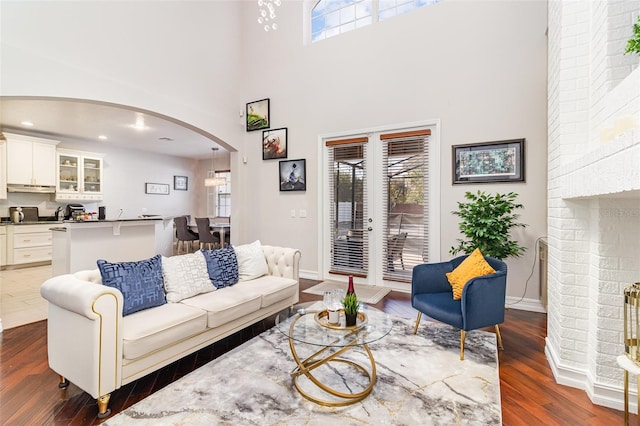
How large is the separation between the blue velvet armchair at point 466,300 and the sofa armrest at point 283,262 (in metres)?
1.26

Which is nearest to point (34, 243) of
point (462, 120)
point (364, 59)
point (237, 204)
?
point (237, 204)

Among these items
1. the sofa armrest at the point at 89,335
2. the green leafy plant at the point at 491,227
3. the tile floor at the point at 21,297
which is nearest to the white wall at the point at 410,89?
the green leafy plant at the point at 491,227

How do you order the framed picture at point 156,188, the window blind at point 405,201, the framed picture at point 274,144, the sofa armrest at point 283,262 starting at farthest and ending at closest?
the framed picture at point 156,188, the framed picture at point 274,144, the window blind at point 405,201, the sofa armrest at point 283,262

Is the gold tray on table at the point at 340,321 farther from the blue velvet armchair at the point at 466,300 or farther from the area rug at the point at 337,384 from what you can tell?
the blue velvet armchair at the point at 466,300

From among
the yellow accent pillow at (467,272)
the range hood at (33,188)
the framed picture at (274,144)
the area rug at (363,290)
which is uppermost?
the framed picture at (274,144)

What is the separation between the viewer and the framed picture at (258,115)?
535 centimetres

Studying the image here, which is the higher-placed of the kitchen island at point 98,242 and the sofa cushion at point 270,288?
the kitchen island at point 98,242

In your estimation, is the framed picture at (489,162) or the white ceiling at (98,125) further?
the white ceiling at (98,125)

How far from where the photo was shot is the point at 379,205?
14.6 ft

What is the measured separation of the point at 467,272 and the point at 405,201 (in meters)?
1.77

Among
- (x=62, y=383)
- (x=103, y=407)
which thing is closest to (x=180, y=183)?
(x=62, y=383)

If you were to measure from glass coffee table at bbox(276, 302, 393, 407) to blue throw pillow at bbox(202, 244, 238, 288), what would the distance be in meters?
0.94

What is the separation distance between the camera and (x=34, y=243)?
6176mm

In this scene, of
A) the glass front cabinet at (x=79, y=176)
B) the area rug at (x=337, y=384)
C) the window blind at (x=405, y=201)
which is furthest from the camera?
the glass front cabinet at (x=79, y=176)
